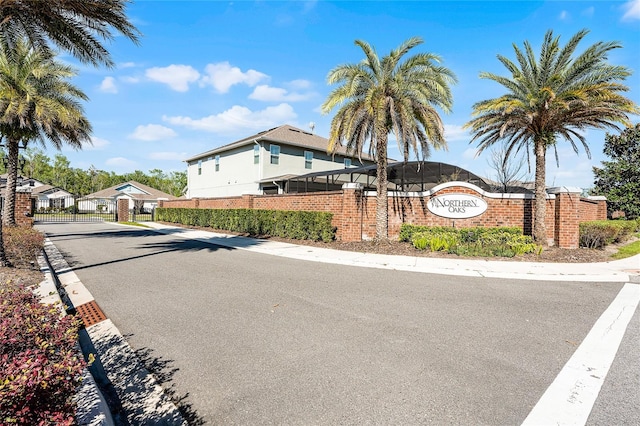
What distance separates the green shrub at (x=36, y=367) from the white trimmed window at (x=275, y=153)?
73.4 ft

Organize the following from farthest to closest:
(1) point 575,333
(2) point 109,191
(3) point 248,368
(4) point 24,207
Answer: (2) point 109,191, (4) point 24,207, (1) point 575,333, (3) point 248,368

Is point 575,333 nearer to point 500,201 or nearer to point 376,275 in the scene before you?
point 376,275

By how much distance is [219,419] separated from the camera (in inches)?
113

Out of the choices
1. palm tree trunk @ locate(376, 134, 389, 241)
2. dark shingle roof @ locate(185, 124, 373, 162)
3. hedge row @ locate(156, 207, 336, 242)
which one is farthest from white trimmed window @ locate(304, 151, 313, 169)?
palm tree trunk @ locate(376, 134, 389, 241)

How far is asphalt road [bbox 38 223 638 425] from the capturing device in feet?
10.1

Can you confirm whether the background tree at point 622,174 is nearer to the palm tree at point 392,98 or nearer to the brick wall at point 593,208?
the brick wall at point 593,208

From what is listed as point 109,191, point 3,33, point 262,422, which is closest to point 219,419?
point 262,422

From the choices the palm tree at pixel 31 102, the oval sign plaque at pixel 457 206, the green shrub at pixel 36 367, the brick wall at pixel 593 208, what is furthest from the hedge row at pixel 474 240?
the palm tree at pixel 31 102

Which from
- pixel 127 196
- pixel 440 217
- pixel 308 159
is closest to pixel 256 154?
pixel 308 159

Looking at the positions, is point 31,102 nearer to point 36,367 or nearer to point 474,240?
point 36,367

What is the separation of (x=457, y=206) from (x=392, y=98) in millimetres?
5232

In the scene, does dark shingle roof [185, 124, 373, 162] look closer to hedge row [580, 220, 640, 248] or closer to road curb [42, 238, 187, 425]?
hedge row [580, 220, 640, 248]

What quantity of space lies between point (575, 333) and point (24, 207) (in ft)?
76.8

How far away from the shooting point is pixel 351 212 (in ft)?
47.3
